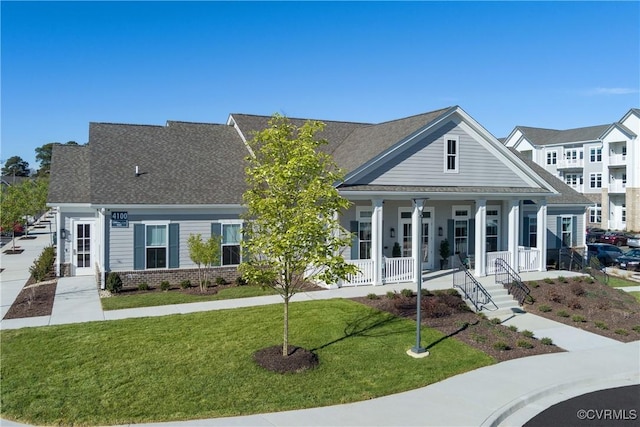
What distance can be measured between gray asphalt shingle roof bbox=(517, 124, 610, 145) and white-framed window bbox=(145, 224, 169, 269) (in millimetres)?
53829

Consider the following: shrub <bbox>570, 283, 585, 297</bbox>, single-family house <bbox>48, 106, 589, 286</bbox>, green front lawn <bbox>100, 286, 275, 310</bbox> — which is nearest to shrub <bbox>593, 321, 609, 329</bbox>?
shrub <bbox>570, 283, 585, 297</bbox>

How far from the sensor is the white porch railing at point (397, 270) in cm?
2103

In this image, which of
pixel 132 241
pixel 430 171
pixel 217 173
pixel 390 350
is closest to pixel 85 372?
pixel 390 350

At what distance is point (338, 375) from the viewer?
11133 millimetres

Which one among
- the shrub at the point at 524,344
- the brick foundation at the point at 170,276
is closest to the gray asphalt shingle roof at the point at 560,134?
the brick foundation at the point at 170,276

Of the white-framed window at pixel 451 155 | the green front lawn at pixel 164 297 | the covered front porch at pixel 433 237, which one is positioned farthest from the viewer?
the white-framed window at pixel 451 155

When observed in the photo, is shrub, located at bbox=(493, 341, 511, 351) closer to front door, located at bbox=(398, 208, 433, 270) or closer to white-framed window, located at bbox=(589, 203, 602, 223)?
front door, located at bbox=(398, 208, 433, 270)

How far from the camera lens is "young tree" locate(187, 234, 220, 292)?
19250mm

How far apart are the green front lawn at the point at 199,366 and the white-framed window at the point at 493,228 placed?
36.8ft

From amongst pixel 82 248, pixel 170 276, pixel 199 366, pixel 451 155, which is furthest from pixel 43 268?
pixel 451 155

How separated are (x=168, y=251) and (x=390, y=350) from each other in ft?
36.8

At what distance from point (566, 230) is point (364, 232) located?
545 inches

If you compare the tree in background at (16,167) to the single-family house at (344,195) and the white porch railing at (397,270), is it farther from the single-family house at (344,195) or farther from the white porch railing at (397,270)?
the white porch railing at (397,270)

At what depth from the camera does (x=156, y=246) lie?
20.7m
